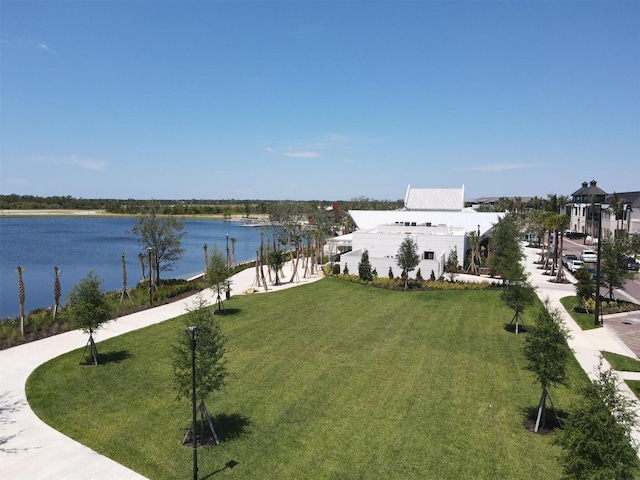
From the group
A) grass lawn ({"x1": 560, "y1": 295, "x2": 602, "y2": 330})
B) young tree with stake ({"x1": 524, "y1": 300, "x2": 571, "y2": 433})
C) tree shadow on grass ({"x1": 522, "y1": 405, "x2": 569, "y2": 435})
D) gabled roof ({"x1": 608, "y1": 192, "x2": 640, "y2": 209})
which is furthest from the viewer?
gabled roof ({"x1": 608, "y1": 192, "x2": 640, "y2": 209})

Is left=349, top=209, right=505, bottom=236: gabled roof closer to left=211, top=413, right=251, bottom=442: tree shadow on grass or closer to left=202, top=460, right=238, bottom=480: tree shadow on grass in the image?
left=211, top=413, right=251, bottom=442: tree shadow on grass

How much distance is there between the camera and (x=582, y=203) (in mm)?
78500

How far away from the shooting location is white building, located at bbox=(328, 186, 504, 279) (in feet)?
123

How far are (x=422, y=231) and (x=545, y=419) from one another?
34.6m

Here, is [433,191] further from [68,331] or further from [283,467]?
[283,467]

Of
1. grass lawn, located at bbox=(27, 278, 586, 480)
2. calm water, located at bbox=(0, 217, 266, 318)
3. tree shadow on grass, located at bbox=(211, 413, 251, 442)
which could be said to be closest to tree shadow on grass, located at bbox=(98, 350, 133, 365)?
grass lawn, located at bbox=(27, 278, 586, 480)

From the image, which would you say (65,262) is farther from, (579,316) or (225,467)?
(579,316)

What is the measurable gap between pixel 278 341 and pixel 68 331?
1088cm

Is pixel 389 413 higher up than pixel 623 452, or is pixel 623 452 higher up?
pixel 623 452

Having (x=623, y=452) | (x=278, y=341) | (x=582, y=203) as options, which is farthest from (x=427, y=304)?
(x=582, y=203)

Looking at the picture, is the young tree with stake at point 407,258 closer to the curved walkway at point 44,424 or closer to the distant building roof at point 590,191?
the curved walkway at point 44,424

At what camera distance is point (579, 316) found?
2530cm

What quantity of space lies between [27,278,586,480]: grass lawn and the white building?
14.1 metres

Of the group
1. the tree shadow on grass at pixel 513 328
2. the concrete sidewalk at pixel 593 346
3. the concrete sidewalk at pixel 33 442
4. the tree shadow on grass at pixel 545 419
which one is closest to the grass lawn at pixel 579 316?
the concrete sidewalk at pixel 593 346
